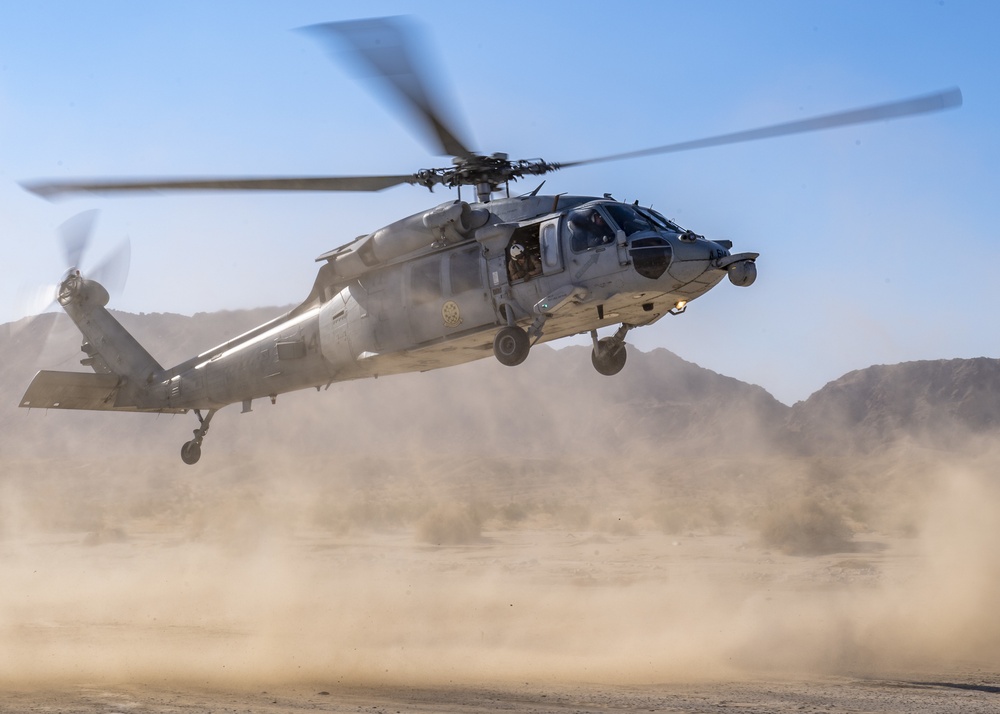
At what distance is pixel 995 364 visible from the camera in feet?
321

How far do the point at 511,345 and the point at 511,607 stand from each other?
1357 centimetres

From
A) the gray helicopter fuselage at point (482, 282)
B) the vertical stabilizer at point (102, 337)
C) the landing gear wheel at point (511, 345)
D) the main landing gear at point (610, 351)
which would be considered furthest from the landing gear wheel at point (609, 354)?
the vertical stabilizer at point (102, 337)

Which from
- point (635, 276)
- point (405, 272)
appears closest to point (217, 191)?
point (405, 272)

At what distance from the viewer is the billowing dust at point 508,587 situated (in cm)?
2147

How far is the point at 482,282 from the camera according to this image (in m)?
14.7

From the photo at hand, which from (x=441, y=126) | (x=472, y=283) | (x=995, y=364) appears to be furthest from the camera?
(x=995, y=364)

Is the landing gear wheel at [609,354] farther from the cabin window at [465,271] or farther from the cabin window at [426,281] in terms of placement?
the cabin window at [426,281]

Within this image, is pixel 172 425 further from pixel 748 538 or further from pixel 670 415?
pixel 748 538

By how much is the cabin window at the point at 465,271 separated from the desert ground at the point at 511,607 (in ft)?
22.7

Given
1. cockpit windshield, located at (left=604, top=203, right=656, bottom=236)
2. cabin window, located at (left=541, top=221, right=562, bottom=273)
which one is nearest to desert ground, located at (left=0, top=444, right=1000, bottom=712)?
cabin window, located at (left=541, top=221, right=562, bottom=273)

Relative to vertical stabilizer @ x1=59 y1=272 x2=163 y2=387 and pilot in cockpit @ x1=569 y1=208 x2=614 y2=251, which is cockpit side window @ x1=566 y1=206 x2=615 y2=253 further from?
vertical stabilizer @ x1=59 y1=272 x2=163 y2=387

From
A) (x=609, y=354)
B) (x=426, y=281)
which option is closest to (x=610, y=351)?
(x=609, y=354)

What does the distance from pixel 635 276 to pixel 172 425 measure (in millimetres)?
99012

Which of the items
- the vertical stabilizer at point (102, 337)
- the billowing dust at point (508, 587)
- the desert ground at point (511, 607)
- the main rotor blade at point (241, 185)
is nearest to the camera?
the main rotor blade at point (241, 185)
